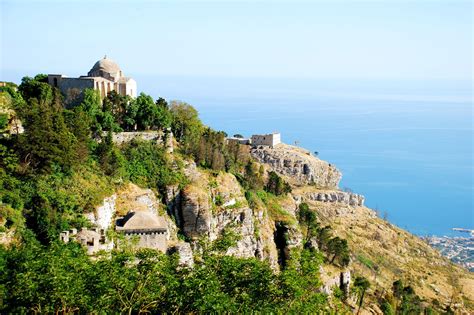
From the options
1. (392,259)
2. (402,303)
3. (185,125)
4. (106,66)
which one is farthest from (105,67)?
(392,259)

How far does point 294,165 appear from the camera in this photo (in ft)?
262

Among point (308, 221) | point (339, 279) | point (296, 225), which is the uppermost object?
point (308, 221)

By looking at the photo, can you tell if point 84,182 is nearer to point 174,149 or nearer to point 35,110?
point 35,110

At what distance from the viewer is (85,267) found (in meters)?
19.7

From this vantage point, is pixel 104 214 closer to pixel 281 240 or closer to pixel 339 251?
pixel 281 240

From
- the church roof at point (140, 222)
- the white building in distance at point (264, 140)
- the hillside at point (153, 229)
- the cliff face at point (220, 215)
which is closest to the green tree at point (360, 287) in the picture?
the hillside at point (153, 229)

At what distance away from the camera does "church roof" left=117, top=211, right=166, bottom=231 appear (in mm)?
30964

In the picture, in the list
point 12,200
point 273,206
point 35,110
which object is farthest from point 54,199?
point 273,206

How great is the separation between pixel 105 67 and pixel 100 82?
367cm

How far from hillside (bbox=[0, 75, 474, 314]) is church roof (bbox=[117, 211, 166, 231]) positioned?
64mm

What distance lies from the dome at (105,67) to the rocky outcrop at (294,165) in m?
35.6

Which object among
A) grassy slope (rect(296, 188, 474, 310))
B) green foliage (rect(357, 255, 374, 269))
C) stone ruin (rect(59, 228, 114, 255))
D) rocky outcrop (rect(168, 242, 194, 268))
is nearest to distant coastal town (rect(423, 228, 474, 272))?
grassy slope (rect(296, 188, 474, 310))

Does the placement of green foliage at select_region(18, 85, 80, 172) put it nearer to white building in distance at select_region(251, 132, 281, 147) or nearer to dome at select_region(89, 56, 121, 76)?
dome at select_region(89, 56, 121, 76)

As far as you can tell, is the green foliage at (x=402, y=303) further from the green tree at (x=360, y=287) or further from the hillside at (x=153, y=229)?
the green tree at (x=360, y=287)
